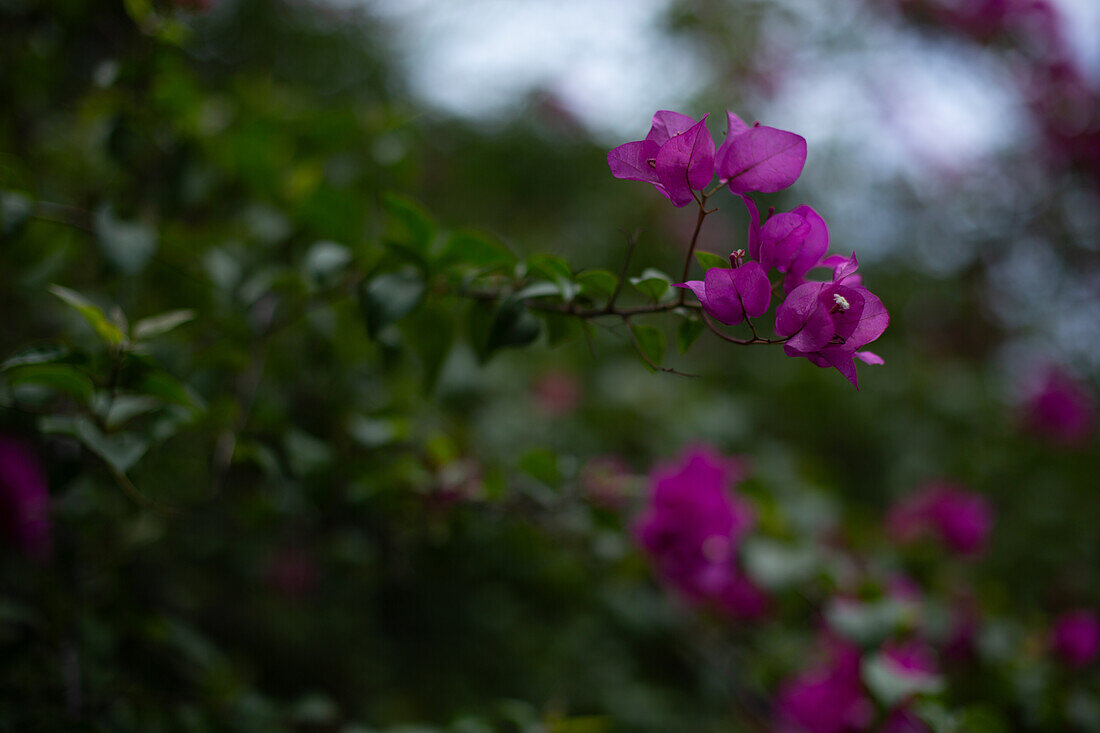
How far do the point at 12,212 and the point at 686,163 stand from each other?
1.68 feet

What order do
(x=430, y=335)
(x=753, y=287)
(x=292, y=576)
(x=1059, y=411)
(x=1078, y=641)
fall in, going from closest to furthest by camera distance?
(x=753, y=287) → (x=430, y=335) → (x=1078, y=641) → (x=292, y=576) → (x=1059, y=411)

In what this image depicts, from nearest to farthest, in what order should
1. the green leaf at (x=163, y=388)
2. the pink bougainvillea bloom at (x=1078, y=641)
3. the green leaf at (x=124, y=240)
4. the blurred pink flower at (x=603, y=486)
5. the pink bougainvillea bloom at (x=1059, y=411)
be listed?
the green leaf at (x=163, y=388) < the green leaf at (x=124, y=240) < the blurred pink flower at (x=603, y=486) < the pink bougainvillea bloom at (x=1078, y=641) < the pink bougainvillea bloom at (x=1059, y=411)

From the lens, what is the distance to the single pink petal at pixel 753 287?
12.7 inches

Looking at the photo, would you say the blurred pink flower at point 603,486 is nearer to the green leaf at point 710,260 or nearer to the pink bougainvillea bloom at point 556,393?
the green leaf at point 710,260

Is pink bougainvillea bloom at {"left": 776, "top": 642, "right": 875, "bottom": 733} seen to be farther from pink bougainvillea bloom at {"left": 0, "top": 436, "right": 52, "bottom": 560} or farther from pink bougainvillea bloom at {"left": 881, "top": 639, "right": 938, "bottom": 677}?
pink bougainvillea bloom at {"left": 0, "top": 436, "right": 52, "bottom": 560}

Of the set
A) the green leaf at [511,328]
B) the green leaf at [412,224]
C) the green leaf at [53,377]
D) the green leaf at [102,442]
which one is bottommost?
the green leaf at [102,442]

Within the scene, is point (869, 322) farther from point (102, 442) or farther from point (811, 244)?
point (102, 442)

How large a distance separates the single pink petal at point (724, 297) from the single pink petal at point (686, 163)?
4 cm

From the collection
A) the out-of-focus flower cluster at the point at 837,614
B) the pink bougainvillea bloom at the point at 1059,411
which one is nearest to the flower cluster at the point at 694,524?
the out-of-focus flower cluster at the point at 837,614

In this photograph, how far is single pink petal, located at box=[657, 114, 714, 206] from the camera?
33 centimetres

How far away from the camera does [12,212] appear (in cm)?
52

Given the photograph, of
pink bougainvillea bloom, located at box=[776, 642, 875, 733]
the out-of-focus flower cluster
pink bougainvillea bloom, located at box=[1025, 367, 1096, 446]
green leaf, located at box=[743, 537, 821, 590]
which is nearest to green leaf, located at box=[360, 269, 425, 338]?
the out-of-focus flower cluster

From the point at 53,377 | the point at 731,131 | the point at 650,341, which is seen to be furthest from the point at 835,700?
the point at 53,377

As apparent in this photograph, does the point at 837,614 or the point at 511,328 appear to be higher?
the point at 511,328
